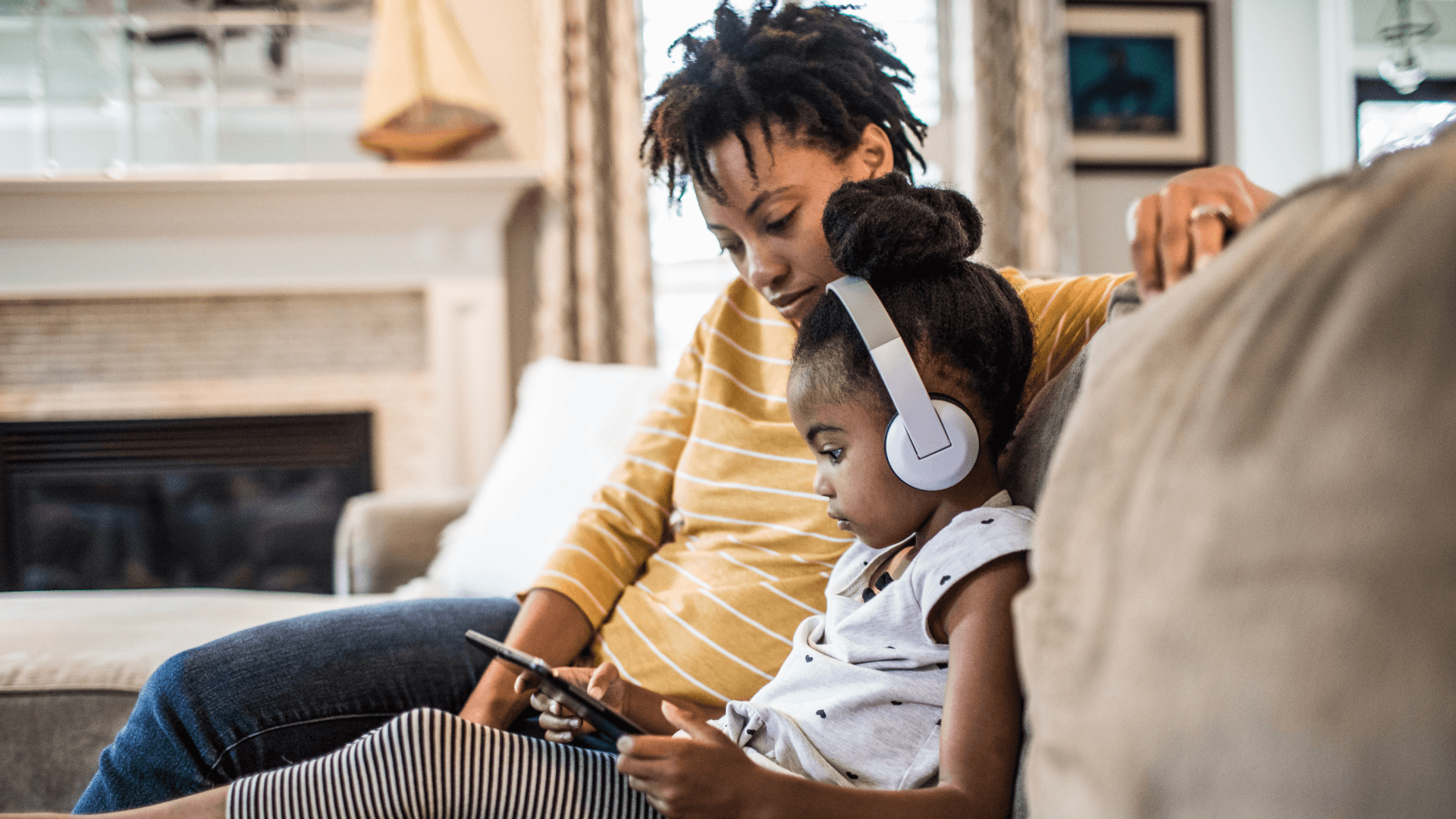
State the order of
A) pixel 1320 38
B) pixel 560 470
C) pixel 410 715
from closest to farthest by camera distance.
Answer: pixel 410 715
pixel 560 470
pixel 1320 38

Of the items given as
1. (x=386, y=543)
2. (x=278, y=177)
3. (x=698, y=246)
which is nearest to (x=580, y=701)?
(x=386, y=543)

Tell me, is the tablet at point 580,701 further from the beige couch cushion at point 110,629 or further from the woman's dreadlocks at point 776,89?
the beige couch cushion at point 110,629

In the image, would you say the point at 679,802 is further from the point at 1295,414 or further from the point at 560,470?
the point at 560,470

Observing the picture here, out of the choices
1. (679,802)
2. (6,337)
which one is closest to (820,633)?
(679,802)

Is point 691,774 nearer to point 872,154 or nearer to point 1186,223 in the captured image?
point 1186,223

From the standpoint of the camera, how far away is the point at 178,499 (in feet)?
9.41

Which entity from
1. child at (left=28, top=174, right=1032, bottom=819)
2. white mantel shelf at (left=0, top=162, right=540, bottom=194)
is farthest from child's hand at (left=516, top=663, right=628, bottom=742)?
white mantel shelf at (left=0, top=162, right=540, bottom=194)

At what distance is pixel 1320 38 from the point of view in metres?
3.40

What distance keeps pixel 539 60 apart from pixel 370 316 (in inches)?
36.9

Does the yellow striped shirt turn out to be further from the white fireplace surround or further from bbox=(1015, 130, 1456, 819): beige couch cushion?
the white fireplace surround

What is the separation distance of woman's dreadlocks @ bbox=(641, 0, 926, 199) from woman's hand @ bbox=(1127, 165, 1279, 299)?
46 cm

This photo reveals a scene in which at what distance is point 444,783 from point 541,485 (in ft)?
3.46

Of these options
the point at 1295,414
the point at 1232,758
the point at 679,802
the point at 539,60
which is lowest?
the point at 679,802

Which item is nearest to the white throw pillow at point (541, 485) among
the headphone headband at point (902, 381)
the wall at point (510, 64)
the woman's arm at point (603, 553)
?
the woman's arm at point (603, 553)
